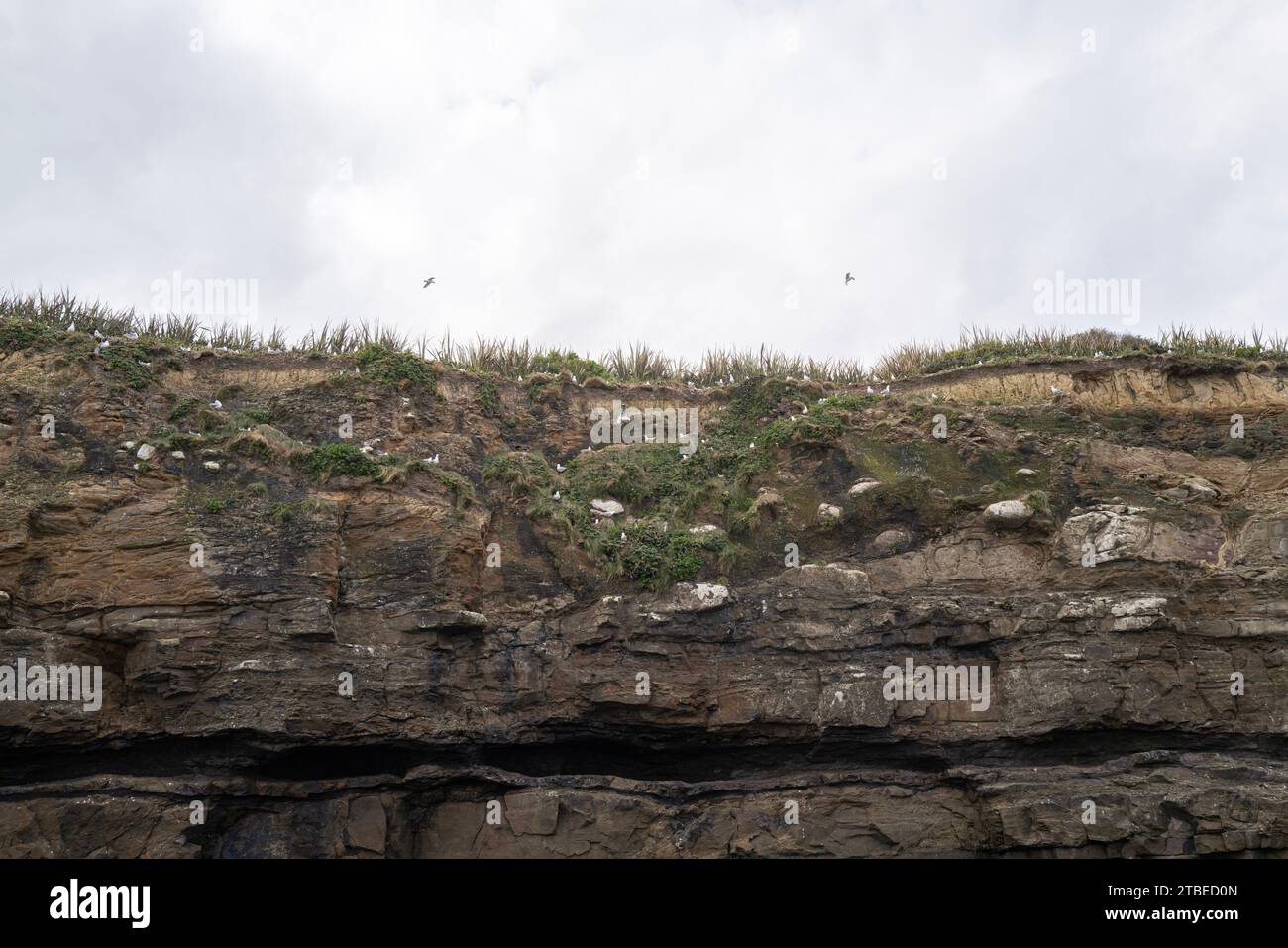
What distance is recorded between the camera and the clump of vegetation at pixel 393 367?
15250 mm

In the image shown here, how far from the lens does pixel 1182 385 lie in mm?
15805

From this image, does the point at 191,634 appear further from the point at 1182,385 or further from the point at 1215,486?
the point at 1182,385

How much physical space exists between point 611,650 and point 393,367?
6.16 meters

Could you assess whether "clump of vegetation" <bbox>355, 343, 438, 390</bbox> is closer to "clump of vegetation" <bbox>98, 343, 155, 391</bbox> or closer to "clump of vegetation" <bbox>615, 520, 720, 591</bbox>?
"clump of vegetation" <bbox>98, 343, 155, 391</bbox>

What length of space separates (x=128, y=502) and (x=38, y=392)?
246cm

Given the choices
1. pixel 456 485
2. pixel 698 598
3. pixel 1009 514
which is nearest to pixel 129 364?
pixel 456 485

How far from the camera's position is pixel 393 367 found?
15.4 meters

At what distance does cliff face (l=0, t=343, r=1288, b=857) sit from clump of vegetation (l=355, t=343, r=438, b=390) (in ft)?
5.70

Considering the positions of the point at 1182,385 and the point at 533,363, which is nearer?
the point at 1182,385

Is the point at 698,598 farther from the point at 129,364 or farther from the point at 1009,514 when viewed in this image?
the point at 129,364

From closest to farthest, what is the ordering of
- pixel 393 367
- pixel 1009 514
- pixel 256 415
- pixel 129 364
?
1. pixel 1009 514
2. pixel 129 364
3. pixel 256 415
4. pixel 393 367

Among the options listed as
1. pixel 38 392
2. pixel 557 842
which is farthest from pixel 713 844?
pixel 38 392

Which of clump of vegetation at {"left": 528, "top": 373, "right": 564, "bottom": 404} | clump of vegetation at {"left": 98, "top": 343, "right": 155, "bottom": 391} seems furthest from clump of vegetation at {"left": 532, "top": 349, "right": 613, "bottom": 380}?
clump of vegetation at {"left": 98, "top": 343, "right": 155, "bottom": 391}

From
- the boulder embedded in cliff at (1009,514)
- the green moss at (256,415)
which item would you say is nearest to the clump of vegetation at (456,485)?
the green moss at (256,415)
